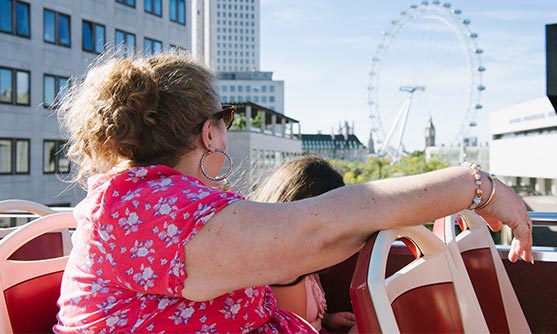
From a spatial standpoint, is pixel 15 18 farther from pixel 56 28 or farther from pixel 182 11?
pixel 182 11

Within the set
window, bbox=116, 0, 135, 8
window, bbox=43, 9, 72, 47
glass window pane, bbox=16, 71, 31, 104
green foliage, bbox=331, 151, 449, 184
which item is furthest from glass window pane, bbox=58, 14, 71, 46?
green foliage, bbox=331, 151, 449, 184

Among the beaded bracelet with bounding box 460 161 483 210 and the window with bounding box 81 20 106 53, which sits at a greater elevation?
the window with bounding box 81 20 106 53

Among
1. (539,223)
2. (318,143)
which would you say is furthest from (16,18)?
(318,143)

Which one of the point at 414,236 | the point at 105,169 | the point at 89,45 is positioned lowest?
the point at 414,236

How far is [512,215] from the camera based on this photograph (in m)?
1.45

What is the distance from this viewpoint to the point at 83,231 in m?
1.54

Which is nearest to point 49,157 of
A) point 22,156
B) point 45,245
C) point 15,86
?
point 22,156

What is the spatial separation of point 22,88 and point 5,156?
7.61 feet

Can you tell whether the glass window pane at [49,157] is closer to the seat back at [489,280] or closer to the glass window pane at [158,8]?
the glass window pane at [158,8]

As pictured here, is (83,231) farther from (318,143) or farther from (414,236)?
(318,143)

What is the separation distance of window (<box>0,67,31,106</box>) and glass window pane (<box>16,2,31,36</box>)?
127 cm

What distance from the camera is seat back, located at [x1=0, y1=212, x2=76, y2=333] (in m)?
1.82

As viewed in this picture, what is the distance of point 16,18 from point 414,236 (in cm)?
2164

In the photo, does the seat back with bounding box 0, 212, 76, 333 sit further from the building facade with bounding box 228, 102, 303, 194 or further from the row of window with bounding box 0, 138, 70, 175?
the building facade with bounding box 228, 102, 303, 194
